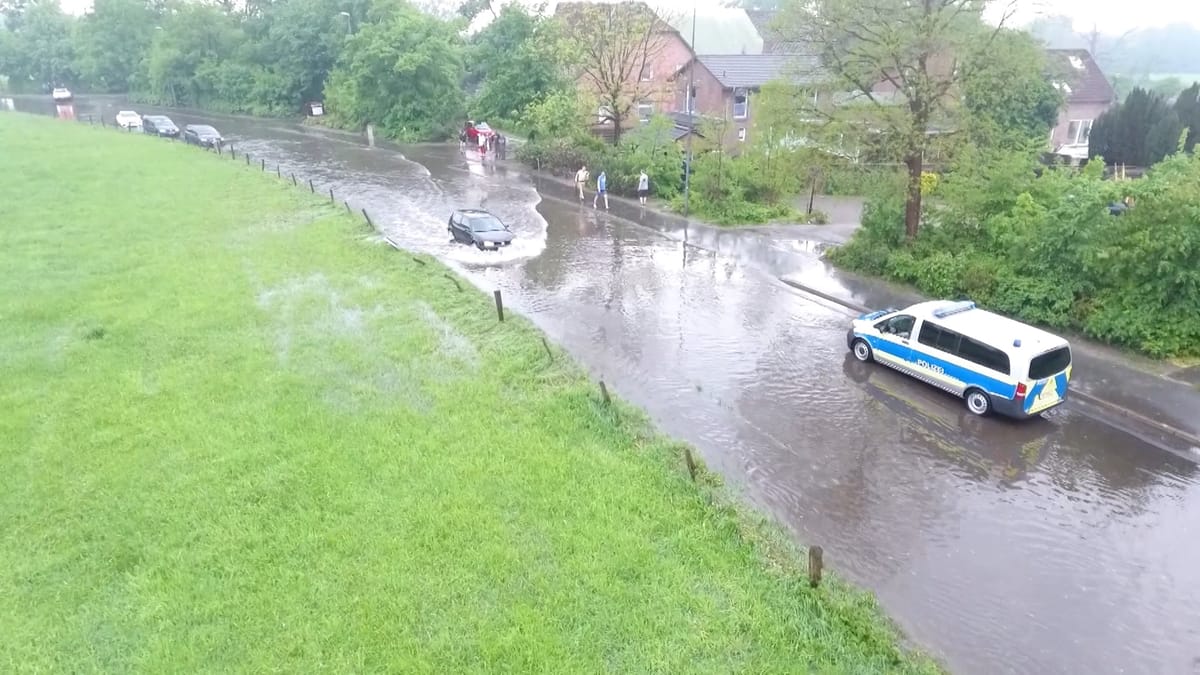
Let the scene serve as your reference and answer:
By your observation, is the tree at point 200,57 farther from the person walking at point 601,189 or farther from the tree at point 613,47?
the person walking at point 601,189

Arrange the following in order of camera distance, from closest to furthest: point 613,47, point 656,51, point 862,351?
point 862,351 → point 613,47 → point 656,51

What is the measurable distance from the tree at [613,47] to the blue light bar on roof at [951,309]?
944 inches

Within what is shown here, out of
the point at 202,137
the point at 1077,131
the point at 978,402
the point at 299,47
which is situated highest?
the point at 299,47

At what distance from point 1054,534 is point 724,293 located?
37.6 feet

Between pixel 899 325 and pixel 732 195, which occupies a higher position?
pixel 732 195

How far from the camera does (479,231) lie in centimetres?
2525

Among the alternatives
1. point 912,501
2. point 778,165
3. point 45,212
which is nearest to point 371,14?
point 45,212

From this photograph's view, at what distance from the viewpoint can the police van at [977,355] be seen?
44.7 feet

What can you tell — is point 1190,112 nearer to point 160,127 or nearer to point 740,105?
point 740,105

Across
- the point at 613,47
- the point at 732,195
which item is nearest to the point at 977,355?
the point at 732,195

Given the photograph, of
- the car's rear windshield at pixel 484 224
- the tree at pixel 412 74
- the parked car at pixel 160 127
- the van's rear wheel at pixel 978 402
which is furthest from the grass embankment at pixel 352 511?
the parked car at pixel 160 127

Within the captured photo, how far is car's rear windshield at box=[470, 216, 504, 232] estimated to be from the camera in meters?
25.4

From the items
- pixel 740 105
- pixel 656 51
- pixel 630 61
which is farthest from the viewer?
pixel 740 105

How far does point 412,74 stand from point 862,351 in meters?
43.8
